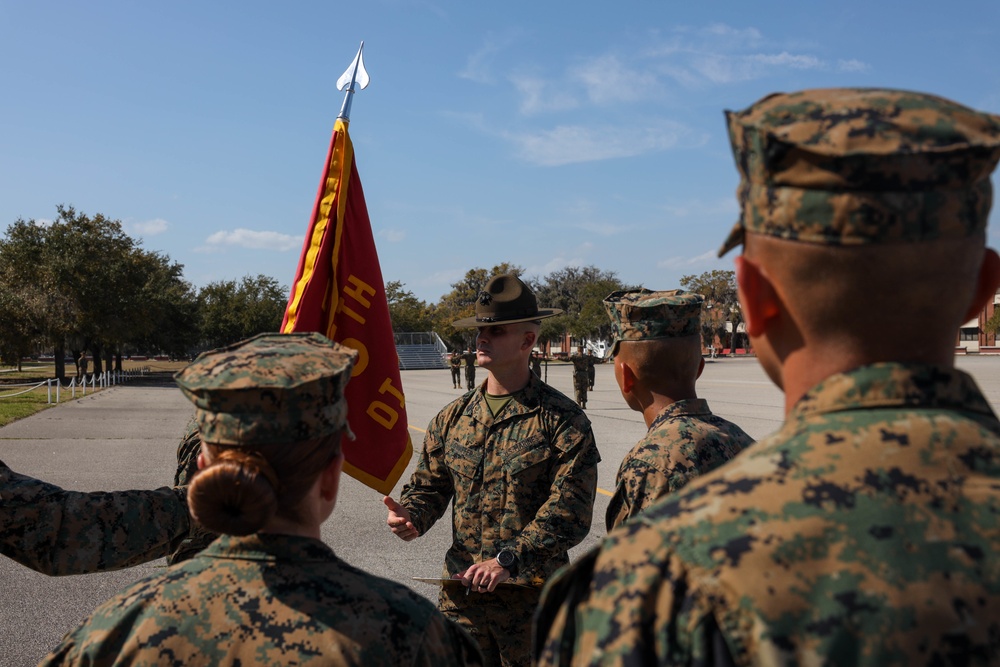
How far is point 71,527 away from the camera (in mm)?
2445

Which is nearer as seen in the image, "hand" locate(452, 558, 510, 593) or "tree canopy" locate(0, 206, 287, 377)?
"hand" locate(452, 558, 510, 593)

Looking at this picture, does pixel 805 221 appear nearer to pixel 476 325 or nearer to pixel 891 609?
pixel 891 609

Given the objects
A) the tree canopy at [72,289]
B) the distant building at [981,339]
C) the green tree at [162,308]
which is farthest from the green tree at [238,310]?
the distant building at [981,339]

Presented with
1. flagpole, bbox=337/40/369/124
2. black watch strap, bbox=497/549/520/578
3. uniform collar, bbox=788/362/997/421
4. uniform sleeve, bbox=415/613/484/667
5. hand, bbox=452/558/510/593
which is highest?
flagpole, bbox=337/40/369/124

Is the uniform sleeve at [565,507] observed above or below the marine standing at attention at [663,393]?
below

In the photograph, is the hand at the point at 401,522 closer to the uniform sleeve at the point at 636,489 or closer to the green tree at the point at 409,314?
the uniform sleeve at the point at 636,489

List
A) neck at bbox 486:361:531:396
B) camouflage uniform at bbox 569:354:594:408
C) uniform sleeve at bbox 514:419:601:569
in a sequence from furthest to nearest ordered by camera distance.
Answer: camouflage uniform at bbox 569:354:594:408, neck at bbox 486:361:531:396, uniform sleeve at bbox 514:419:601:569

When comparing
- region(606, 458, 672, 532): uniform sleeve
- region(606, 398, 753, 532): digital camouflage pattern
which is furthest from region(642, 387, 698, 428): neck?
region(606, 458, 672, 532): uniform sleeve

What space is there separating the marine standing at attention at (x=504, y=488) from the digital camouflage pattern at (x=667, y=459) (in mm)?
750

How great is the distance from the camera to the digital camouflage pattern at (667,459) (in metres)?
2.87

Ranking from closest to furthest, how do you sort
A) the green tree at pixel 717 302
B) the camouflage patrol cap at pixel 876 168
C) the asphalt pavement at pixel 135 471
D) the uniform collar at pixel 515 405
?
the camouflage patrol cap at pixel 876 168 → the uniform collar at pixel 515 405 → the asphalt pavement at pixel 135 471 → the green tree at pixel 717 302

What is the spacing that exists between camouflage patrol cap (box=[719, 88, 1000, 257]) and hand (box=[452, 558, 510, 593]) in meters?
2.50

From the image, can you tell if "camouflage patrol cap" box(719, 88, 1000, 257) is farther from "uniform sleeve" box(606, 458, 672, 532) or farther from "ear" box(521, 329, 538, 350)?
"ear" box(521, 329, 538, 350)

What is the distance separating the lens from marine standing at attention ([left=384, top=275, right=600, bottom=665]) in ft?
12.2
